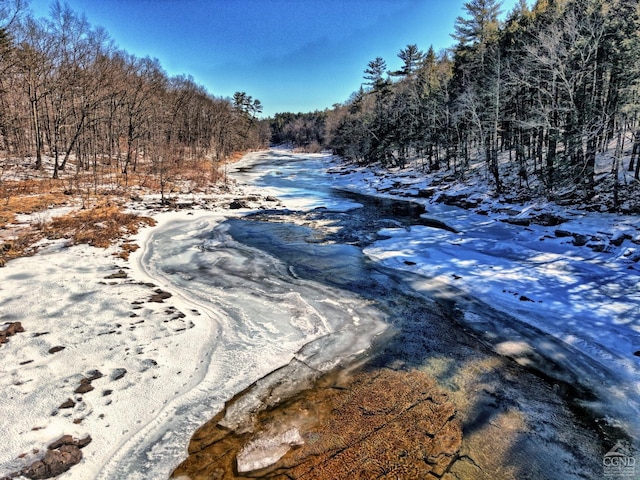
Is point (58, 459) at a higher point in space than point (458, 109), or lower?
lower

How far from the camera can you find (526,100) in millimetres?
24109

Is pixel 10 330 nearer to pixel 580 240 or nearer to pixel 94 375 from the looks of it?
pixel 94 375

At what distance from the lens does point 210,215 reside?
20391 millimetres

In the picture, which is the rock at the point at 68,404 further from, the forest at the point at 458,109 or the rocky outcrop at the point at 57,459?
the forest at the point at 458,109

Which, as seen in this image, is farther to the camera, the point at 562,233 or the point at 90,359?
the point at 562,233

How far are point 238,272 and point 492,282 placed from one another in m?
8.39

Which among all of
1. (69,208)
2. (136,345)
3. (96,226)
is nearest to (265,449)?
(136,345)

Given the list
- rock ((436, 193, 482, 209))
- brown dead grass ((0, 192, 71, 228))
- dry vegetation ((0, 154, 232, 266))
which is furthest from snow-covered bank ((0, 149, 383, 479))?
rock ((436, 193, 482, 209))

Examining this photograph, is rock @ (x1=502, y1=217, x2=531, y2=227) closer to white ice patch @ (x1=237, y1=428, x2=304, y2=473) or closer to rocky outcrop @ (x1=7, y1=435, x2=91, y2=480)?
white ice patch @ (x1=237, y1=428, x2=304, y2=473)

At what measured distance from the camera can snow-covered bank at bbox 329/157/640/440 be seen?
7.03 meters

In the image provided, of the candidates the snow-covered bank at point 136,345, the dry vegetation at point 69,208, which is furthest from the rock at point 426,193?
the snow-covered bank at point 136,345

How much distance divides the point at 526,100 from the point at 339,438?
1087 inches

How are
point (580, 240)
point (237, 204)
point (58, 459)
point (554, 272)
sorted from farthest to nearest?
point (237, 204), point (580, 240), point (554, 272), point (58, 459)

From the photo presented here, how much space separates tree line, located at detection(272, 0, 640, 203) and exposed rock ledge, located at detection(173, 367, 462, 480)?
48.1 ft
